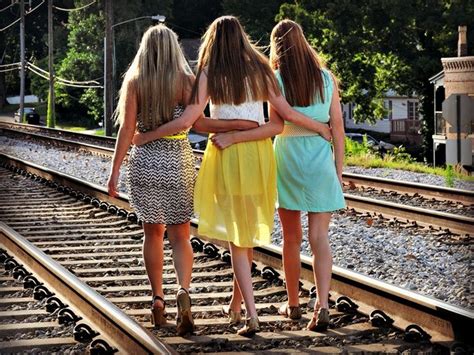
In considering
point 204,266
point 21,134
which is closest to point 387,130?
point 21,134

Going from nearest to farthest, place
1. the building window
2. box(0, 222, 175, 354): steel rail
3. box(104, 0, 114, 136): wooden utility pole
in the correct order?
box(0, 222, 175, 354): steel rail
box(104, 0, 114, 136): wooden utility pole
the building window

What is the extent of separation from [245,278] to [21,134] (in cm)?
3168

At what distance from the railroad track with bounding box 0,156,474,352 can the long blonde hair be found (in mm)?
1278

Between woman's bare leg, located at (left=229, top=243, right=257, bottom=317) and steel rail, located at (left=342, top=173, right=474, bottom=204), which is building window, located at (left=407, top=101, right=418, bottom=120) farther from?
woman's bare leg, located at (left=229, top=243, right=257, bottom=317)

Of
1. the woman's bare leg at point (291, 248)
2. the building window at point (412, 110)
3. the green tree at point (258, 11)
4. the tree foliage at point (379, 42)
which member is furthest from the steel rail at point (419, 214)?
the building window at point (412, 110)

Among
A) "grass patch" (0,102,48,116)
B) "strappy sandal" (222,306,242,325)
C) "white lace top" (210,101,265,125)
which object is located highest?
"grass patch" (0,102,48,116)

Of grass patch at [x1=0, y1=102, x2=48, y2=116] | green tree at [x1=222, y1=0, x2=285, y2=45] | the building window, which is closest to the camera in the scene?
green tree at [x1=222, y1=0, x2=285, y2=45]

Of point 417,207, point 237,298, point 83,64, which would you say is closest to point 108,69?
point 83,64

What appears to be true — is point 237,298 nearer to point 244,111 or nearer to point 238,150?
point 238,150

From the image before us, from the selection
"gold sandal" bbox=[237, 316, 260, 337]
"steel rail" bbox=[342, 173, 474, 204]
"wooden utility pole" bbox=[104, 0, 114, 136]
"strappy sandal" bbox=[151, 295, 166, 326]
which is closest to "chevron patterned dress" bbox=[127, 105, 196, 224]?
"strappy sandal" bbox=[151, 295, 166, 326]

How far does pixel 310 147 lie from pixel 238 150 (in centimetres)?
46

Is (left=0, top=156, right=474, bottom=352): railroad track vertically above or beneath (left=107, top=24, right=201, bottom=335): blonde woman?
beneath

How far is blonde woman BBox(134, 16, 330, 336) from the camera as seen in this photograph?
633 centimetres

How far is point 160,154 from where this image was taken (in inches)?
261
